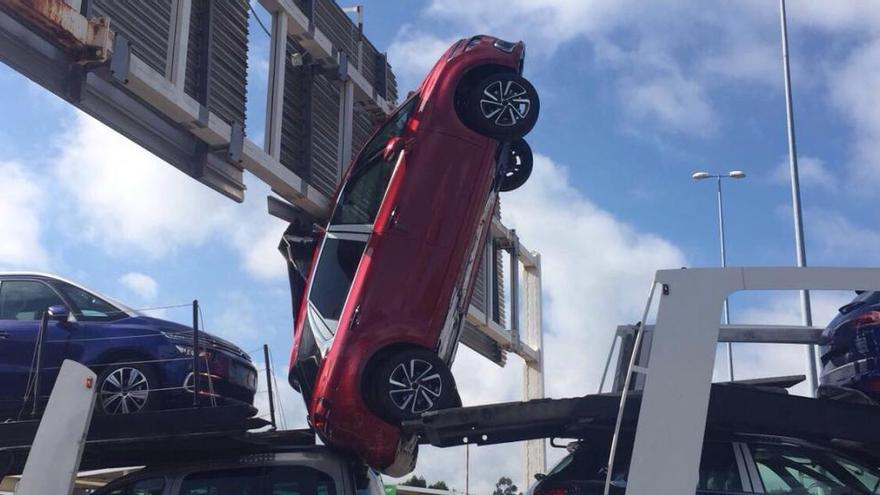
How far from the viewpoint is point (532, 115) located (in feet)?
24.3

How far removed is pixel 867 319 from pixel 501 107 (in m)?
3.32

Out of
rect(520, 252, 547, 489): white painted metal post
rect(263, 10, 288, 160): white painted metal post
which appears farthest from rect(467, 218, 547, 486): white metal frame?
rect(263, 10, 288, 160): white painted metal post

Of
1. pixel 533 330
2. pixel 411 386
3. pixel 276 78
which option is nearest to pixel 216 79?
pixel 276 78

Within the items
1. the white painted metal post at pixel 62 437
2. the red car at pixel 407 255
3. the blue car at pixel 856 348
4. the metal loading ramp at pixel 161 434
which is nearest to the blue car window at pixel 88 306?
the red car at pixel 407 255

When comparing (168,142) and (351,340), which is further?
(168,142)

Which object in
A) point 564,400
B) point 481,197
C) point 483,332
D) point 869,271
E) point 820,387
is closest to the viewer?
point 869,271

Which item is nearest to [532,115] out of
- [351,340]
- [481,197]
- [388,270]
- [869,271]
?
[481,197]

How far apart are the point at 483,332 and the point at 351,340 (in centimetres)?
955

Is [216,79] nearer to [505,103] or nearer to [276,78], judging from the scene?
[276,78]

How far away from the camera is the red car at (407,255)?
6574mm

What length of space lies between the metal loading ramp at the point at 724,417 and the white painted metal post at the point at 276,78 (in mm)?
5793

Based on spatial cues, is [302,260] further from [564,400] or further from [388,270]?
[564,400]

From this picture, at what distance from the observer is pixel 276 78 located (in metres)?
10.2

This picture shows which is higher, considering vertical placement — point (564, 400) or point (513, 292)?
point (513, 292)
